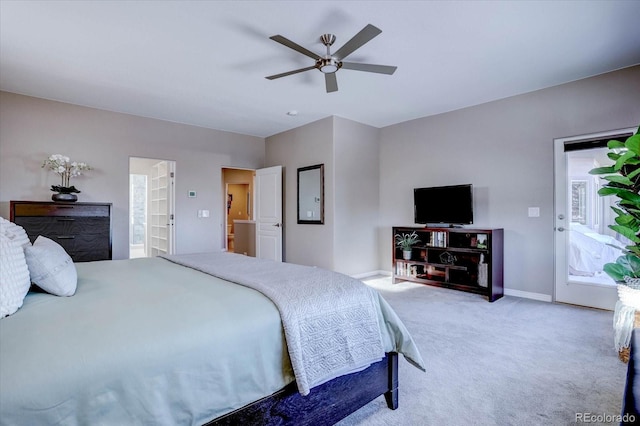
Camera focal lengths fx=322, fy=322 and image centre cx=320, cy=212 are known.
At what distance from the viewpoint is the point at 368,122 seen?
5.42 metres

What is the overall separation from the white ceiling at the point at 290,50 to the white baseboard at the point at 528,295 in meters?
2.55

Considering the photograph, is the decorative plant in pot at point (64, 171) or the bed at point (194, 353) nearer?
the bed at point (194, 353)

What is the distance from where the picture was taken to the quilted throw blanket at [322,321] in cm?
135

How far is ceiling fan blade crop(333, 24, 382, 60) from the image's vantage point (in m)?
2.27

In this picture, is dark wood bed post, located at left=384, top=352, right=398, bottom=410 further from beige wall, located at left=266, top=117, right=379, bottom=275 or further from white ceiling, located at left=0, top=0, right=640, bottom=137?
Result: beige wall, located at left=266, top=117, right=379, bottom=275


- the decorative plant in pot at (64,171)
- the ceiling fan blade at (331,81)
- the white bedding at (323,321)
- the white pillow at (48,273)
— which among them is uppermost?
the ceiling fan blade at (331,81)

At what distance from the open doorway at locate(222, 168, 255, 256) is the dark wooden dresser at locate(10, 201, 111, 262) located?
381 cm

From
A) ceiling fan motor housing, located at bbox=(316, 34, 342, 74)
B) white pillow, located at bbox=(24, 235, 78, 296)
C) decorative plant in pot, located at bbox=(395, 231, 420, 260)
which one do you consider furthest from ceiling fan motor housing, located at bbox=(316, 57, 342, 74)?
decorative plant in pot, located at bbox=(395, 231, 420, 260)

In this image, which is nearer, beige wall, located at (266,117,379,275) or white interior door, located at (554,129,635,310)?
white interior door, located at (554,129,635,310)

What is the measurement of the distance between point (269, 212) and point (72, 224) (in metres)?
2.95

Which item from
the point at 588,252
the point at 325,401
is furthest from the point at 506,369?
the point at 588,252

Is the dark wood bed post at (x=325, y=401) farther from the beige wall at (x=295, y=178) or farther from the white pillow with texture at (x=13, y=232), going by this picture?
the beige wall at (x=295, y=178)

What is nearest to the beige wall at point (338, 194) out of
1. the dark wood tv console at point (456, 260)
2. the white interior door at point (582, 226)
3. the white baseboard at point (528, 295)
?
the dark wood tv console at point (456, 260)

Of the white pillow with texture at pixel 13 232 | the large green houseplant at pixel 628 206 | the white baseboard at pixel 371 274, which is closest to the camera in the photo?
the white pillow with texture at pixel 13 232
